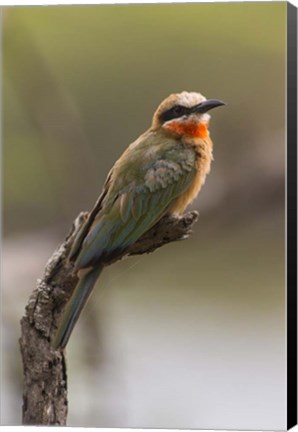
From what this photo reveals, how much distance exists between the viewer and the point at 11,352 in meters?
5.33

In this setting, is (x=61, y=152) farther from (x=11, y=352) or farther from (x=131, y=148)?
(x=11, y=352)

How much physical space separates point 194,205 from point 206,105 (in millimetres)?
441

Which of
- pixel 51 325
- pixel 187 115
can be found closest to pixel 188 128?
pixel 187 115

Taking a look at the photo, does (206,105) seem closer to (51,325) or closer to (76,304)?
(76,304)

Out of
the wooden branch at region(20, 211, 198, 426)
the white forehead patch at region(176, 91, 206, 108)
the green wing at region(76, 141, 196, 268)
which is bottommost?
the wooden branch at region(20, 211, 198, 426)

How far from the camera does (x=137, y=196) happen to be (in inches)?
201

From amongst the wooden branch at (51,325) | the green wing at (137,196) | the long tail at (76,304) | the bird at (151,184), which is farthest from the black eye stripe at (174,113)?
the long tail at (76,304)

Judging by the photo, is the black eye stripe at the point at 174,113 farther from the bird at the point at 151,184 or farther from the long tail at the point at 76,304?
the long tail at the point at 76,304

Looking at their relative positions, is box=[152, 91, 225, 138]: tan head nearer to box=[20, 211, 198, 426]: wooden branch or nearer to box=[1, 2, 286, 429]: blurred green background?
box=[1, 2, 286, 429]: blurred green background

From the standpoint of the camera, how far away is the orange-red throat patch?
5086 millimetres

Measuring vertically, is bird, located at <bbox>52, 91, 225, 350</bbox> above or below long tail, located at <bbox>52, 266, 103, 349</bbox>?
above

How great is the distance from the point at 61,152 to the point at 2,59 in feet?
1.67

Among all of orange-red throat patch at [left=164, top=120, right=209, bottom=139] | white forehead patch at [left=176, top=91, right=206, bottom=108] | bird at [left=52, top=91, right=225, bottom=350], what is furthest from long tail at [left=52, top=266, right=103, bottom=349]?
white forehead patch at [left=176, top=91, right=206, bottom=108]

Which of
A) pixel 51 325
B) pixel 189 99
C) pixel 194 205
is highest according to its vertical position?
pixel 189 99
